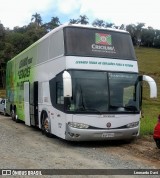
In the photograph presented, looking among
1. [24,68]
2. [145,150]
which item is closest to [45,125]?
[145,150]

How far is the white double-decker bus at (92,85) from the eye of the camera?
12.8 metres

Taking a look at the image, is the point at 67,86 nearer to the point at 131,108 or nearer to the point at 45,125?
the point at 131,108

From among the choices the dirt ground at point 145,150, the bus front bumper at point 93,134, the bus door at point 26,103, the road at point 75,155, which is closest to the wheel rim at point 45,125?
the road at point 75,155

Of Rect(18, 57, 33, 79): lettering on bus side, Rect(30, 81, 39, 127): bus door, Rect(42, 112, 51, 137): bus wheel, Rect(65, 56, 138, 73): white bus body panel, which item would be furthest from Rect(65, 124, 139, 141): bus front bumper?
Rect(18, 57, 33, 79): lettering on bus side

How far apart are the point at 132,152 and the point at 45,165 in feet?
10.9

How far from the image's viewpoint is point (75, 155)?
37.1 ft

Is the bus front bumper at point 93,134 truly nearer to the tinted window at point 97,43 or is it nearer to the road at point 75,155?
the road at point 75,155

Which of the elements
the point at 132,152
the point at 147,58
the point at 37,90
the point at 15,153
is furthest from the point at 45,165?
the point at 147,58

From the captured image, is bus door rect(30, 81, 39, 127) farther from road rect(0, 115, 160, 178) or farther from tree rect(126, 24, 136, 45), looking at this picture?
tree rect(126, 24, 136, 45)

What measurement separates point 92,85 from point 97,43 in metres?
1.71

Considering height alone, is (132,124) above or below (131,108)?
below

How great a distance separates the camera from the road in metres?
9.62

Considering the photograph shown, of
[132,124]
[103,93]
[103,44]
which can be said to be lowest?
[132,124]

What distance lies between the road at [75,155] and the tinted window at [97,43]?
3.06m
